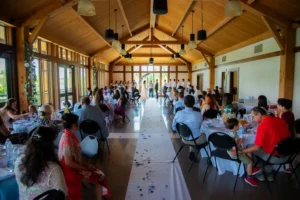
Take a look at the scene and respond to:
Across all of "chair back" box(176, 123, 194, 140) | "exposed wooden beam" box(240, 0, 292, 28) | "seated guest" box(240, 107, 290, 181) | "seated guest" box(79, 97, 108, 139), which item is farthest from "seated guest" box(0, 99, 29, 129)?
"exposed wooden beam" box(240, 0, 292, 28)

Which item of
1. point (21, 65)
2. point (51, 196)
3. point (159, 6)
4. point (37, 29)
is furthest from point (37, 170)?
point (37, 29)

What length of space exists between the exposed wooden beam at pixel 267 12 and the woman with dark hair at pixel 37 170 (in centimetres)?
625

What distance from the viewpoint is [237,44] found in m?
9.86

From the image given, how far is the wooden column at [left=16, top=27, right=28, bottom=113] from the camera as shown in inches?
214

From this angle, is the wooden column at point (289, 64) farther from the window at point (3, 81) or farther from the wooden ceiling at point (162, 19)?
the window at point (3, 81)

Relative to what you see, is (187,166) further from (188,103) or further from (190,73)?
(190,73)

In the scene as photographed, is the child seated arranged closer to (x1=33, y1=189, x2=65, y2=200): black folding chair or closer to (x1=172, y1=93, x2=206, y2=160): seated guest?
(x1=172, y1=93, x2=206, y2=160): seated guest

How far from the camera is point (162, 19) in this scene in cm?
1206

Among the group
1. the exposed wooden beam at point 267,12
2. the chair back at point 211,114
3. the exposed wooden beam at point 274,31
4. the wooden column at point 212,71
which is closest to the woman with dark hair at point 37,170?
the chair back at point 211,114

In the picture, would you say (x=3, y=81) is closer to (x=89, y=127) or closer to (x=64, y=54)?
(x=89, y=127)

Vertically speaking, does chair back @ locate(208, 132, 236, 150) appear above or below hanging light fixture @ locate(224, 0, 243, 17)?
below

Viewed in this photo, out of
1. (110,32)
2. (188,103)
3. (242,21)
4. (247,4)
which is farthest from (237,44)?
(188,103)

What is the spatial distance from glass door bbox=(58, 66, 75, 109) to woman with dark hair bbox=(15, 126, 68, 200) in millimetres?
7197

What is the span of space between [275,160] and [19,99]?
5605mm
